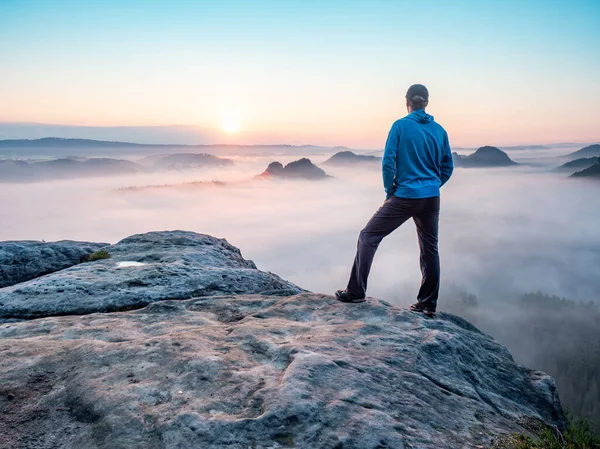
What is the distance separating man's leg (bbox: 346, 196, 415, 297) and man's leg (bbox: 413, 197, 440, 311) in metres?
0.37

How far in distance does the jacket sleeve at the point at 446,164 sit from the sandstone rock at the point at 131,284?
5.15 metres

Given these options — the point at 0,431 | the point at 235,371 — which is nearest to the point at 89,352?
the point at 0,431

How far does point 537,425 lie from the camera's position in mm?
6316

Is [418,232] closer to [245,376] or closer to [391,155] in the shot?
[391,155]

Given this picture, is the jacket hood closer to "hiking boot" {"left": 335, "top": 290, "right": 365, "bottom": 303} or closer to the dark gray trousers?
the dark gray trousers

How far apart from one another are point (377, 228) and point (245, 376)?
4.69m

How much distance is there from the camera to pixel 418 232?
30.5 feet

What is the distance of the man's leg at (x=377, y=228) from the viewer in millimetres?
9102

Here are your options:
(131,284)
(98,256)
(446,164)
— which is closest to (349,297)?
(446,164)

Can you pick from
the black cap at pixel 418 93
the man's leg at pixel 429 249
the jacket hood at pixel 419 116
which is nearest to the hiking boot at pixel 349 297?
the man's leg at pixel 429 249

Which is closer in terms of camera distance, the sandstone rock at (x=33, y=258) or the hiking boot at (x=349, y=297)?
the hiking boot at (x=349, y=297)

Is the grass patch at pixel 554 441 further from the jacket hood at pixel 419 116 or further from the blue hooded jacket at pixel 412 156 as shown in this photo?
the jacket hood at pixel 419 116

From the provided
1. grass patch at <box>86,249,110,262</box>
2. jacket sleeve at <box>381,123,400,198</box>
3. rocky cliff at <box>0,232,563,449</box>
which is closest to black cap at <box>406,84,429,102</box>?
jacket sleeve at <box>381,123,400,198</box>

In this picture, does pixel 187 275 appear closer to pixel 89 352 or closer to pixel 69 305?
pixel 69 305
